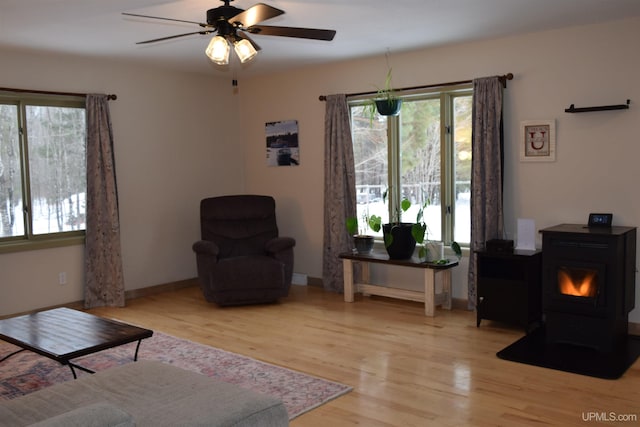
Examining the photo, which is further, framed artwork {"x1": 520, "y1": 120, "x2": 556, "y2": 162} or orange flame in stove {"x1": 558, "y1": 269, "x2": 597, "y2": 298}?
framed artwork {"x1": 520, "y1": 120, "x2": 556, "y2": 162}

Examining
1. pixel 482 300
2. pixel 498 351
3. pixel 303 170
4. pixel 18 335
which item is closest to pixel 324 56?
pixel 303 170

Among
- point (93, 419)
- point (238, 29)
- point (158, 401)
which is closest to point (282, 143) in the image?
point (238, 29)

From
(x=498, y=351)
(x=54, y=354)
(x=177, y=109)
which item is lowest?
(x=498, y=351)

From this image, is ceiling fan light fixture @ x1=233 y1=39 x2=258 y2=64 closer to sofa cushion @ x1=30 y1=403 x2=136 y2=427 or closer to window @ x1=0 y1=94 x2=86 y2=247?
sofa cushion @ x1=30 y1=403 x2=136 y2=427

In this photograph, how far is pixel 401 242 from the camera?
5488mm

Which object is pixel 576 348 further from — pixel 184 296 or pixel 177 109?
pixel 177 109

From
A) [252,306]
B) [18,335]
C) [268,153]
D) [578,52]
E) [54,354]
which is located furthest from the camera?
[268,153]

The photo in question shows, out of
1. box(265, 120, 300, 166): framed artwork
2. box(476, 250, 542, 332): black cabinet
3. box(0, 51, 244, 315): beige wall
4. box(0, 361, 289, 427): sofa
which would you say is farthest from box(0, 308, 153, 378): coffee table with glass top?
box(265, 120, 300, 166): framed artwork

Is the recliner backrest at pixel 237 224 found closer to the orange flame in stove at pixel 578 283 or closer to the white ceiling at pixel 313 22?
the white ceiling at pixel 313 22

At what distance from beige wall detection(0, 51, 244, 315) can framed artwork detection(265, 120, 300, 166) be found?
1.71 feet

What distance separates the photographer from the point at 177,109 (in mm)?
6578

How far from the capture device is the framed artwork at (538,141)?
16.1ft

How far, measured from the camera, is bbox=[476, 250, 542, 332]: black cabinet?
464cm

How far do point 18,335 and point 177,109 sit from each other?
346 centimetres
